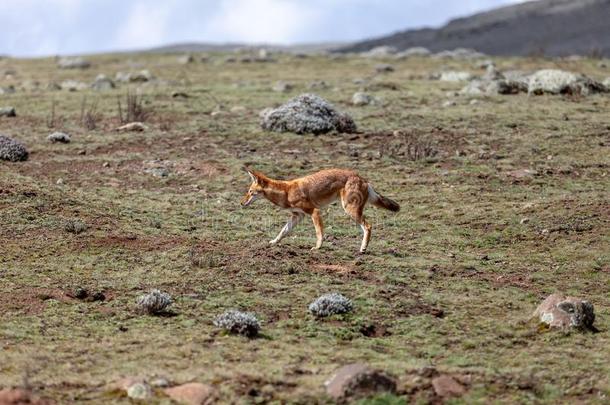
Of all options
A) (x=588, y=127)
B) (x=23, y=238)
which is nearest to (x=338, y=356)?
(x=23, y=238)

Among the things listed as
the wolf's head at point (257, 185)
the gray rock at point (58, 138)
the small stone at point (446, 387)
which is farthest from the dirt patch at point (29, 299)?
the gray rock at point (58, 138)

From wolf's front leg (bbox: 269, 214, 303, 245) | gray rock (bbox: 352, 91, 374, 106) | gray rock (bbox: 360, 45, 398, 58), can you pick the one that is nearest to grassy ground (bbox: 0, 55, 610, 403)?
wolf's front leg (bbox: 269, 214, 303, 245)

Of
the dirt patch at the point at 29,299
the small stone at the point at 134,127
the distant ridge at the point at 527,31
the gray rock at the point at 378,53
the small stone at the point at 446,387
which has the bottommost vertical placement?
the small stone at the point at 446,387

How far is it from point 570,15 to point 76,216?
235ft

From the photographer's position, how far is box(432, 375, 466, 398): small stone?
1083 cm

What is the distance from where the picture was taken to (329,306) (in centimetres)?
1327

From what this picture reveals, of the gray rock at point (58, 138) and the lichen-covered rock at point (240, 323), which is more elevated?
the gray rock at point (58, 138)

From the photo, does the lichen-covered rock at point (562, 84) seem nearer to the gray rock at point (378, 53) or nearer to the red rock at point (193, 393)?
the red rock at point (193, 393)

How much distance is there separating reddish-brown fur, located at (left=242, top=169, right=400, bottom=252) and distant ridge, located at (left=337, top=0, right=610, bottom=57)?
5361 cm

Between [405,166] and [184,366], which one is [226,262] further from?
[405,166]

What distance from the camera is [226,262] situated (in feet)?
51.5

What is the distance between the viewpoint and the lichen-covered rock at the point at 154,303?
1341 cm

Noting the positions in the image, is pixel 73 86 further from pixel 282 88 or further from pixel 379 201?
pixel 379 201

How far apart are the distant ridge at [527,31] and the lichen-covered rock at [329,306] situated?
2242 inches
